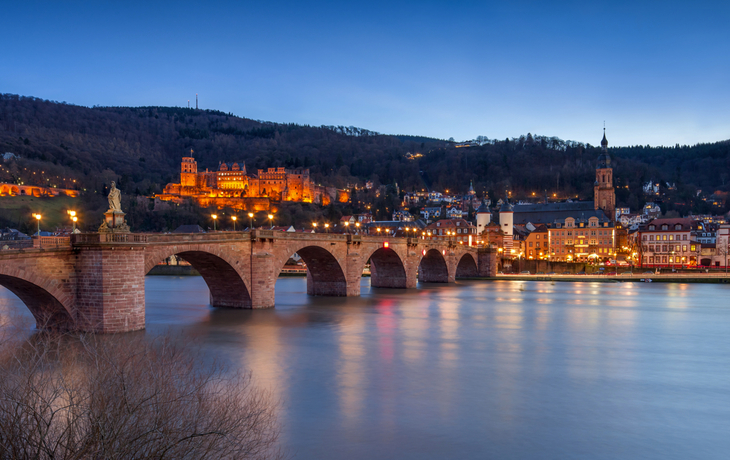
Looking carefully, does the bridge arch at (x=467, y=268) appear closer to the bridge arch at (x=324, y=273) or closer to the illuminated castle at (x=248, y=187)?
the bridge arch at (x=324, y=273)

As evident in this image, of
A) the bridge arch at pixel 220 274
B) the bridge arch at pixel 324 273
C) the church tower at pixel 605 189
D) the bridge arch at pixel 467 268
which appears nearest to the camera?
the bridge arch at pixel 220 274

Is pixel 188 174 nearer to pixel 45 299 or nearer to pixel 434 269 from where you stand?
pixel 434 269

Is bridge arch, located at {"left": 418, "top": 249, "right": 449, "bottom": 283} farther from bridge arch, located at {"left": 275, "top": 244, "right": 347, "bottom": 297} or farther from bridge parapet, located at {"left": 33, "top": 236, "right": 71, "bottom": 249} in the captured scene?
bridge parapet, located at {"left": 33, "top": 236, "right": 71, "bottom": 249}

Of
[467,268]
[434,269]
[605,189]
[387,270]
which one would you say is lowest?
[467,268]

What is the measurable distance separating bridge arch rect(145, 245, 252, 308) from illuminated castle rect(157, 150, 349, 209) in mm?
121822

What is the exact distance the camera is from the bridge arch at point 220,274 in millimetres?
30609

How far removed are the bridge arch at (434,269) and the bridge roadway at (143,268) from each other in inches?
466

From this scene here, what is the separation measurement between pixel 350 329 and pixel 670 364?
48.8 feet

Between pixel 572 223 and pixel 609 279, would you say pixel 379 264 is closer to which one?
pixel 609 279

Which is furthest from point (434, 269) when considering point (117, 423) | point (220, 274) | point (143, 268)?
point (117, 423)

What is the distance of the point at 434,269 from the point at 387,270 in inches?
462

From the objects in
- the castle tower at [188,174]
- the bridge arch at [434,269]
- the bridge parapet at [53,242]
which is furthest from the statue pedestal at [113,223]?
the castle tower at [188,174]

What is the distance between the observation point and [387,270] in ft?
193

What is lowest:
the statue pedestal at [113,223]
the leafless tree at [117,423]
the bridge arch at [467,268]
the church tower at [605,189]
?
the bridge arch at [467,268]
